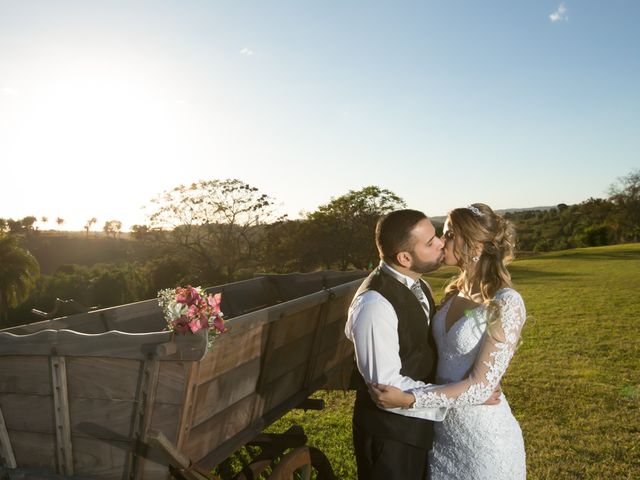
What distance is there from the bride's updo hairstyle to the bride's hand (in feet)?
2.49

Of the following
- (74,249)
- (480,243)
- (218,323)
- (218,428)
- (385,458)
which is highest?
(74,249)

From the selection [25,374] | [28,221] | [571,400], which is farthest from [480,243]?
[28,221]

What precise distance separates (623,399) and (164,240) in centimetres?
2725

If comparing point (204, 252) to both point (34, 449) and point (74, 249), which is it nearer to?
point (74, 249)

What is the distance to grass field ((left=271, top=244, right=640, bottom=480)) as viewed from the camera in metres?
5.80

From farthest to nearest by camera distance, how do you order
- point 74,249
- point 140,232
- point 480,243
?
point 74,249
point 140,232
point 480,243

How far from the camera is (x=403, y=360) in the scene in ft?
9.01

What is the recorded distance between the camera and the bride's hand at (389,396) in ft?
8.34

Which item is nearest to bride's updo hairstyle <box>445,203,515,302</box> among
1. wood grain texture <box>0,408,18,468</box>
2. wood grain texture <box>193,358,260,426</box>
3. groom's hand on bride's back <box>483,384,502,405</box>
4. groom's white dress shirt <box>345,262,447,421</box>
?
groom's hand on bride's back <box>483,384,502,405</box>

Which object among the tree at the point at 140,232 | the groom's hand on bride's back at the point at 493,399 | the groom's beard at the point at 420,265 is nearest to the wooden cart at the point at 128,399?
the groom's beard at the point at 420,265

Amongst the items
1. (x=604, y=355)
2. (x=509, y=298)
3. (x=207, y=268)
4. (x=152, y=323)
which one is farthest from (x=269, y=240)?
(x=509, y=298)

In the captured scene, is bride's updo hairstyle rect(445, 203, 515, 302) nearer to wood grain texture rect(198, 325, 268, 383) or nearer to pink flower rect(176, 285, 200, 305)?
A: wood grain texture rect(198, 325, 268, 383)

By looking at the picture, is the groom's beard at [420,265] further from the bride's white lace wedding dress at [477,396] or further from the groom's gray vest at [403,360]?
the bride's white lace wedding dress at [477,396]

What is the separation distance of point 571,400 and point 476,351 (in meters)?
5.95
